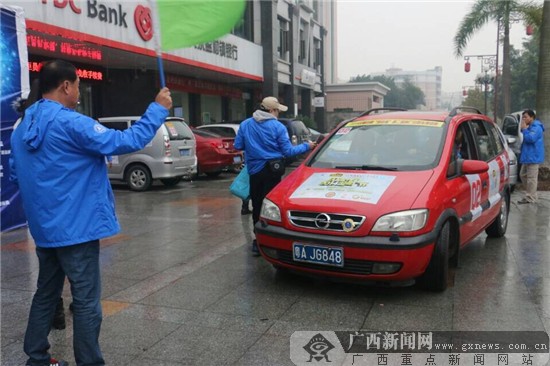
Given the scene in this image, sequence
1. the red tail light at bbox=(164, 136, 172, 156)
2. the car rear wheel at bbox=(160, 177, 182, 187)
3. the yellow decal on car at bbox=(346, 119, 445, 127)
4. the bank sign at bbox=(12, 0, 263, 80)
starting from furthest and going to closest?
the car rear wheel at bbox=(160, 177, 182, 187), the bank sign at bbox=(12, 0, 263, 80), the red tail light at bbox=(164, 136, 172, 156), the yellow decal on car at bbox=(346, 119, 445, 127)

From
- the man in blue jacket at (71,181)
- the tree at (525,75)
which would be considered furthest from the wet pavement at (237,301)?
the tree at (525,75)

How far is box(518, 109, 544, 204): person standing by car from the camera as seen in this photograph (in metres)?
9.36

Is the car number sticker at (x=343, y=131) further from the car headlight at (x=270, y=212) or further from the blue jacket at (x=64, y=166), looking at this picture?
the blue jacket at (x=64, y=166)

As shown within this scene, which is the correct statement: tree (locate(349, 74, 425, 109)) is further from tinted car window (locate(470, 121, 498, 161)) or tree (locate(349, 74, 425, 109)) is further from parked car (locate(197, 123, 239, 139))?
tinted car window (locate(470, 121, 498, 161))

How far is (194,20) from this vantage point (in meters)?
3.59

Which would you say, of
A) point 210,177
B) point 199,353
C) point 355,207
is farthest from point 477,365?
point 210,177

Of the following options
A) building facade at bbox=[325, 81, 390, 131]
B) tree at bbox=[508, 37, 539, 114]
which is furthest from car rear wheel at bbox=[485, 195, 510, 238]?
tree at bbox=[508, 37, 539, 114]

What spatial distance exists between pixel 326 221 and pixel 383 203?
488 millimetres

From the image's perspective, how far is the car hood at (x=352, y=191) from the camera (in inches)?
168

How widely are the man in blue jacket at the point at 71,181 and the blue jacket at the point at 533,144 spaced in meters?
8.25

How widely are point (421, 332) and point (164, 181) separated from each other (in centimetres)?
987

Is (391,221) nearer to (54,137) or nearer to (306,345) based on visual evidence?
(306,345)

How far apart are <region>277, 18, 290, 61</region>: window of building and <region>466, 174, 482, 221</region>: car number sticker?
948 inches

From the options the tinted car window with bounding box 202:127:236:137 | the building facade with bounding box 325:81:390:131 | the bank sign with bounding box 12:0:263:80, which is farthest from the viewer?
the building facade with bounding box 325:81:390:131
